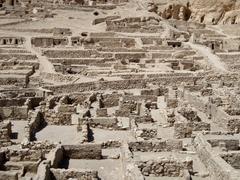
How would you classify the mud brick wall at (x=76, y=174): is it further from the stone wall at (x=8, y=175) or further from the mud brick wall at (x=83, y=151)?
the mud brick wall at (x=83, y=151)

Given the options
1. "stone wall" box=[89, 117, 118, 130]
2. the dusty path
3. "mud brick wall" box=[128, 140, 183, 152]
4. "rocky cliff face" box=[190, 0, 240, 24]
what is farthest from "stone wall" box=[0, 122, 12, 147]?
"rocky cliff face" box=[190, 0, 240, 24]

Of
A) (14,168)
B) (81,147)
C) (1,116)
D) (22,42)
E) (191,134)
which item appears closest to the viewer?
(14,168)

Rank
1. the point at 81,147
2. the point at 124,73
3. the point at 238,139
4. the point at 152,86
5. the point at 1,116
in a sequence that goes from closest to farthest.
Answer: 1. the point at 81,147
2. the point at 238,139
3. the point at 1,116
4. the point at 152,86
5. the point at 124,73

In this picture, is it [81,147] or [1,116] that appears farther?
[1,116]

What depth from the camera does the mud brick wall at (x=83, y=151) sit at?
54.6 feet

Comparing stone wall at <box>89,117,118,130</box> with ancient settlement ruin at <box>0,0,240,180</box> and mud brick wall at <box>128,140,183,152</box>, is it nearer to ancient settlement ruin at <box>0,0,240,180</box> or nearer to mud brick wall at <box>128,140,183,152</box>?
ancient settlement ruin at <box>0,0,240,180</box>

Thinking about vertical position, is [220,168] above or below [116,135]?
above

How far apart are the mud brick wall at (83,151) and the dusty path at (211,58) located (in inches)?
778

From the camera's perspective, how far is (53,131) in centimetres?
2102

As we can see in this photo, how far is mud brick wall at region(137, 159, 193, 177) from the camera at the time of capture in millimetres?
14656

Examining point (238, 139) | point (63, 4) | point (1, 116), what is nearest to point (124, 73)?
point (1, 116)

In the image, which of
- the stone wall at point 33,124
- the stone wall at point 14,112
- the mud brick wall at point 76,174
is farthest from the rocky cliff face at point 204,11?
the mud brick wall at point 76,174

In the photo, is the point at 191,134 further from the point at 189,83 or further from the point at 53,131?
the point at 189,83

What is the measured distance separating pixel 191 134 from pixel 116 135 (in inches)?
117
